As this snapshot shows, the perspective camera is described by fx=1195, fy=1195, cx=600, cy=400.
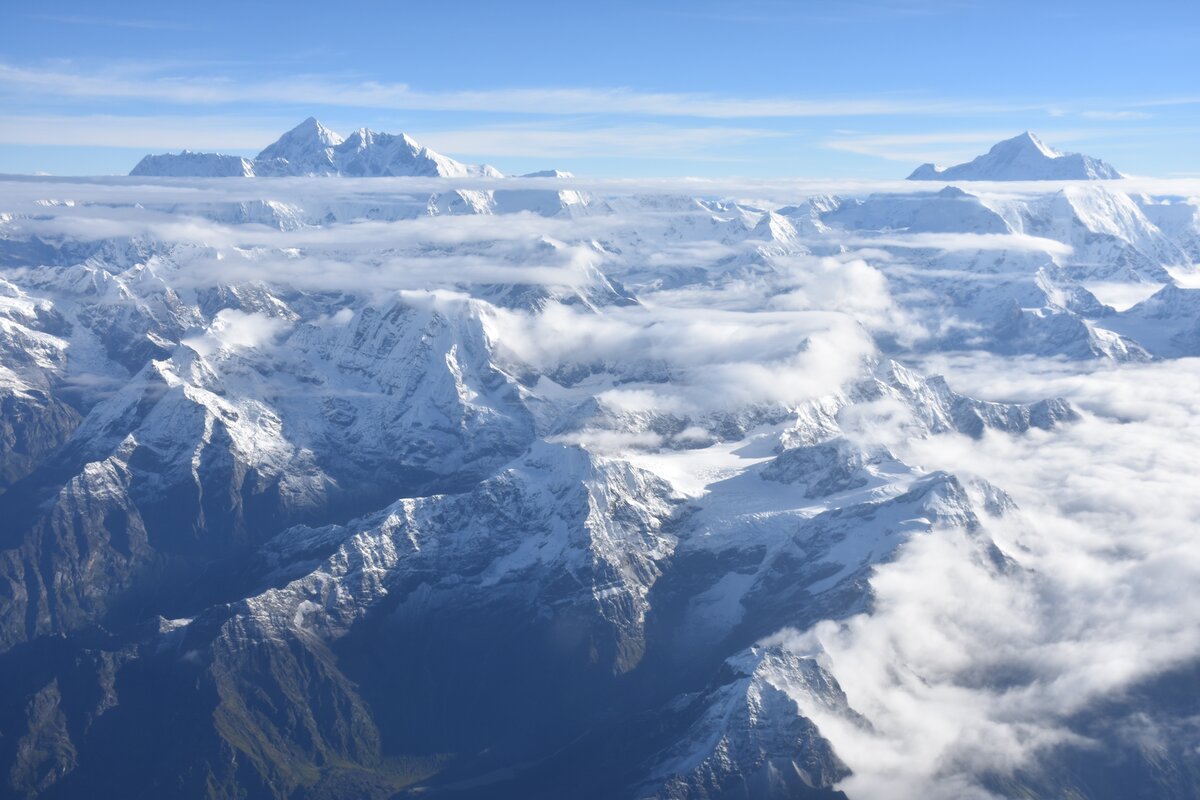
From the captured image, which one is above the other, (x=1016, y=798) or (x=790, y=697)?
(x=790, y=697)

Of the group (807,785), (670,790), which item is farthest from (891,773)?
(670,790)

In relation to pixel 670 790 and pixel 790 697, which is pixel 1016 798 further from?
pixel 670 790

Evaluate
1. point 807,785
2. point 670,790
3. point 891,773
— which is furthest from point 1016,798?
point 670,790

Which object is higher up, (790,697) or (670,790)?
(790,697)

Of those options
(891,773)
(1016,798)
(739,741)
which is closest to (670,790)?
(739,741)

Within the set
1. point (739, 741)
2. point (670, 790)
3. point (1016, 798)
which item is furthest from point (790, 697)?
point (1016, 798)

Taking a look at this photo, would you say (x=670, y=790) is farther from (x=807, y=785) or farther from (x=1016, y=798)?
(x=1016, y=798)

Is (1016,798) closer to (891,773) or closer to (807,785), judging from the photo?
(891,773)
